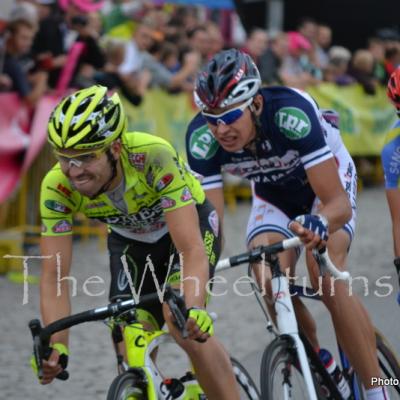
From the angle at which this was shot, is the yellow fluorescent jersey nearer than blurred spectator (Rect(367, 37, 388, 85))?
Yes

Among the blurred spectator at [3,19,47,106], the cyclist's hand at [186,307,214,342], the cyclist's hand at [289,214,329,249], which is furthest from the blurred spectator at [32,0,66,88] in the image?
the cyclist's hand at [186,307,214,342]

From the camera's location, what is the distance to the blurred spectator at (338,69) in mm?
16984

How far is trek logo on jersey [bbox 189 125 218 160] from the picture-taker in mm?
5445

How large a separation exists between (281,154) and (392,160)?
784 millimetres

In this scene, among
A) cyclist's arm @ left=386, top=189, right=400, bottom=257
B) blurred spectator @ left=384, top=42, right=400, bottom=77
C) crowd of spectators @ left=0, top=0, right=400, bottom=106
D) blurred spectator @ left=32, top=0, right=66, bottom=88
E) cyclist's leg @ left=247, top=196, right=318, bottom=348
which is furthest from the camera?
blurred spectator @ left=384, top=42, right=400, bottom=77

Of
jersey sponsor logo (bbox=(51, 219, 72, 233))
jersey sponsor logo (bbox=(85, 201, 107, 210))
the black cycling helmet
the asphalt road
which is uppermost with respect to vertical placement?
the black cycling helmet

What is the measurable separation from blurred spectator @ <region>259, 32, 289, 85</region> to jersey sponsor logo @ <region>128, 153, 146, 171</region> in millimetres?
10035

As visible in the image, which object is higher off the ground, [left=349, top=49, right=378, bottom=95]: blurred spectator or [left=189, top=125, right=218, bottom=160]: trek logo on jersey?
[left=189, top=125, right=218, bottom=160]: trek logo on jersey

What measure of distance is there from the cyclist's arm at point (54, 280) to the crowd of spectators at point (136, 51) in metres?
5.46

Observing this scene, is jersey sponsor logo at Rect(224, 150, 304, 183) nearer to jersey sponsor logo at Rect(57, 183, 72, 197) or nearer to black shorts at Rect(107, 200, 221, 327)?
black shorts at Rect(107, 200, 221, 327)

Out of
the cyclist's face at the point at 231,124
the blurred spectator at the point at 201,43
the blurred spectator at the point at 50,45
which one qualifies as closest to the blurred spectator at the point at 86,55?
the blurred spectator at the point at 50,45

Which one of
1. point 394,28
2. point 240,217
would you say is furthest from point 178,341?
point 394,28

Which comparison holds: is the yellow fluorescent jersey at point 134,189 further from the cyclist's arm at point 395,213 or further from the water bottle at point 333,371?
the cyclist's arm at point 395,213

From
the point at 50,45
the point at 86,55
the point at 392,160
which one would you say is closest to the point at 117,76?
the point at 86,55
